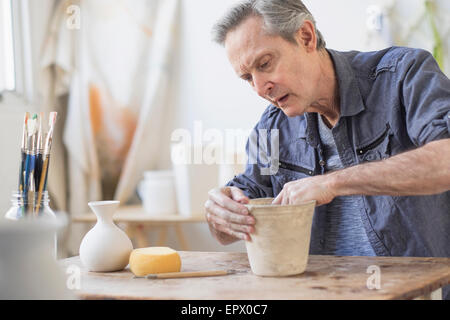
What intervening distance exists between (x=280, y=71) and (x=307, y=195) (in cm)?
42

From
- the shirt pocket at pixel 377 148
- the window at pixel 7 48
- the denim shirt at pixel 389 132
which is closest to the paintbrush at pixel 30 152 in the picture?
the denim shirt at pixel 389 132

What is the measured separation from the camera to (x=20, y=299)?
556 millimetres

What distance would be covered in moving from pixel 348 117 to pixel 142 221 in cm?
146

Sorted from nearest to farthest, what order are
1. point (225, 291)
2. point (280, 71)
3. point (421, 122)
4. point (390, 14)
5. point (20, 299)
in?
point (20, 299) < point (225, 291) < point (421, 122) < point (280, 71) < point (390, 14)

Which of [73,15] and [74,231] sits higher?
[73,15]

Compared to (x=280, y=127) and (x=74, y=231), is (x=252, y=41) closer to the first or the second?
(x=280, y=127)

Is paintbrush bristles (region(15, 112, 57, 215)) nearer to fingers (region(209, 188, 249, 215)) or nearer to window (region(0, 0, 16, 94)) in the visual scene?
fingers (region(209, 188, 249, 215))

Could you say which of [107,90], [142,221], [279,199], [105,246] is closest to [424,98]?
[279,199]

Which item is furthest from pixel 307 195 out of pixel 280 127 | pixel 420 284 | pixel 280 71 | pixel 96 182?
pixel 96 182

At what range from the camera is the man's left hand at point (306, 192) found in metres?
1.24

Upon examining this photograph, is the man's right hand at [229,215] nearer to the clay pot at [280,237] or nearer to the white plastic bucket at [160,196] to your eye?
the clay pot at [280,237]

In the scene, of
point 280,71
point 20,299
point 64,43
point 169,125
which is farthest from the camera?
point 169,125

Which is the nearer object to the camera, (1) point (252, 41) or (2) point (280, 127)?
(1) point (252, 41)

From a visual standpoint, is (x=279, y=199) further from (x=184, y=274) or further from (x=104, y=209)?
(x=104, y=209)
